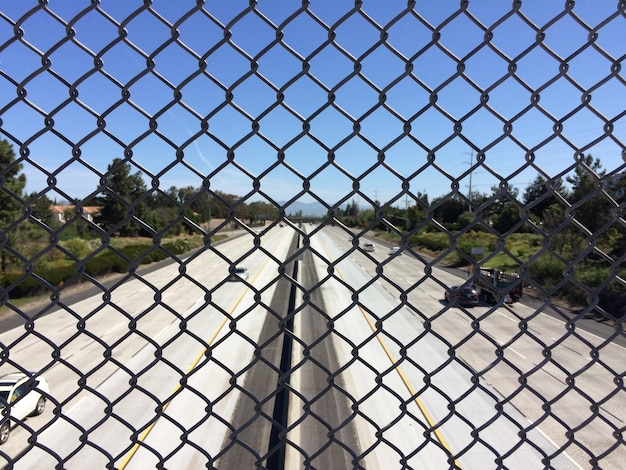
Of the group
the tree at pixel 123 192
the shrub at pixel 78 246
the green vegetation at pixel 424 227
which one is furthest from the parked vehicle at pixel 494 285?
the shrub at pixel 78 246

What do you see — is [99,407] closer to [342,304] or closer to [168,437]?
[168,437]

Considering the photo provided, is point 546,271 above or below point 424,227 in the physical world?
below

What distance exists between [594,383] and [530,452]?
5395 millimetres

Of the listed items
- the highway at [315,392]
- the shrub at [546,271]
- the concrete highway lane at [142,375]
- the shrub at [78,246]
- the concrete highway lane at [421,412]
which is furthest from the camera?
the shrub at [78,246]

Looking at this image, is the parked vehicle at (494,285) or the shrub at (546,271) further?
the shrub at (546,271)

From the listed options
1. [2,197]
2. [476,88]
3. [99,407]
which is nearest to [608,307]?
[99,407]

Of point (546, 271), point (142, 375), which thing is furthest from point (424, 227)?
point (546, 271)

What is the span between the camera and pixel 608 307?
15594 millimetres

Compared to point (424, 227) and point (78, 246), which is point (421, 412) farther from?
point (78, 246)

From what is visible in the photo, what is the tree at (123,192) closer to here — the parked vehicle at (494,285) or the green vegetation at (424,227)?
the green vegetation at (424,227)

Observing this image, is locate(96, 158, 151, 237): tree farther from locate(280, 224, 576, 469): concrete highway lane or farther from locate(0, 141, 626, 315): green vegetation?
locate(280, 224, 576, 469): concrete highway lane

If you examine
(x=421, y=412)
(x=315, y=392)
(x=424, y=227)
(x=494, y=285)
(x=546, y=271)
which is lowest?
(x=315, y=392)

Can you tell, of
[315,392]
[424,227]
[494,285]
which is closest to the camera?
[424,227]

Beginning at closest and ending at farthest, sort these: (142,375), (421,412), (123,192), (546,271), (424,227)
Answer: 1. (424,227)
2. (123,192)
3. (421,412)
4. (142,375)
5. (546,271)
